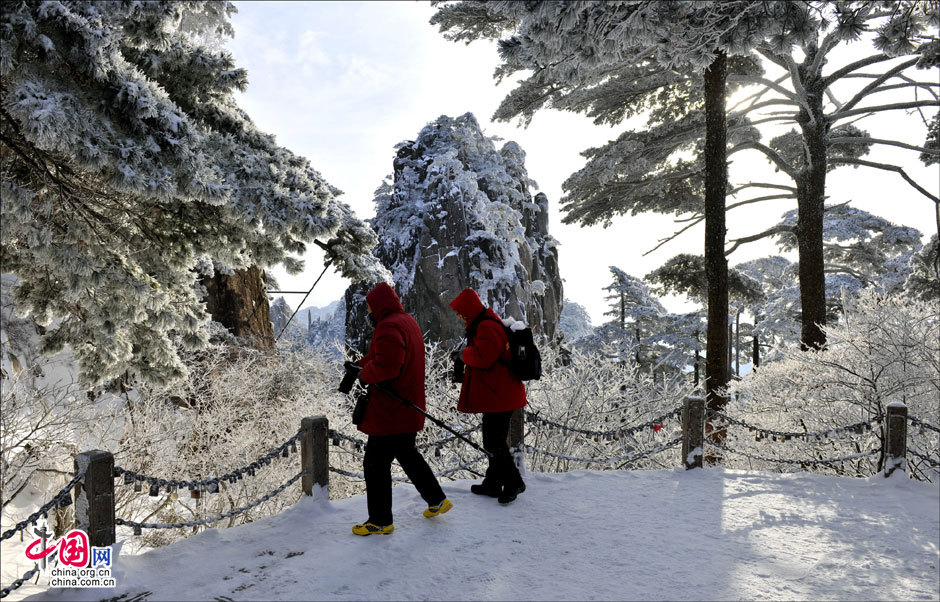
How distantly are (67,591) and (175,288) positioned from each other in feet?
11.4

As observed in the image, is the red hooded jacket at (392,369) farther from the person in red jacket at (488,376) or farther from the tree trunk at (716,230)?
the tree trunk at (716,230)

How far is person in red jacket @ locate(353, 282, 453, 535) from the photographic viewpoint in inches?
170

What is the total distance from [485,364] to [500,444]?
2.74 ft

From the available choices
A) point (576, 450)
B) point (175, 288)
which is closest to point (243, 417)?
point (175, 288)

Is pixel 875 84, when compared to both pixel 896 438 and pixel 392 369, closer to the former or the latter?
pixel 896 438

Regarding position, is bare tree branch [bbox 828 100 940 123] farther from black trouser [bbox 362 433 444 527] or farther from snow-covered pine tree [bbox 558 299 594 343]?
snow-covered pine tree [bbox 558 299 594 343]

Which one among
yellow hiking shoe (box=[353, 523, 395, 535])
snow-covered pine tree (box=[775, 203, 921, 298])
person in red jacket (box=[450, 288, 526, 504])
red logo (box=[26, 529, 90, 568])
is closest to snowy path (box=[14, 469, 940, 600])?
yellow hiking shoe (box=[353, 523, 395, 535])

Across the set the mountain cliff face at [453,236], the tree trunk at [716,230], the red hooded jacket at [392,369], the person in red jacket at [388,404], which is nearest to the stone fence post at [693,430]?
the tree trunk at [716,230]

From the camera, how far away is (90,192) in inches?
208

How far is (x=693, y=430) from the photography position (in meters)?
6.98

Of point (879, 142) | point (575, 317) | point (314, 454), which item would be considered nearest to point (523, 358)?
point (314, 454)

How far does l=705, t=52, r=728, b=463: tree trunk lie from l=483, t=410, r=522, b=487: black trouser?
5906 mm

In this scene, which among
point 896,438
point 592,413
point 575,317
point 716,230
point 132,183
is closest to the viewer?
point 132,183

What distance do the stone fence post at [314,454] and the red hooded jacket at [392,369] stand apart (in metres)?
1.05
